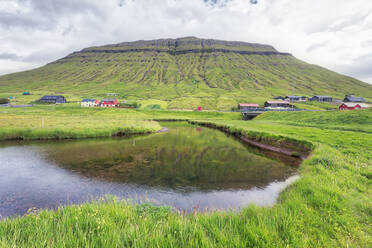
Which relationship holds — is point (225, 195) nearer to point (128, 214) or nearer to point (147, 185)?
point (147, 185)

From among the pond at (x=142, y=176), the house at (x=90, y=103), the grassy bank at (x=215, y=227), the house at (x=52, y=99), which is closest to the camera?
the grassy bank at (x=215, y=227)

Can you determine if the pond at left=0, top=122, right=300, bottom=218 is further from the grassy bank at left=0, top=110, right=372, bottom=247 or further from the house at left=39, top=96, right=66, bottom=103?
the house at left=39, top=96, right=66, bottom=103

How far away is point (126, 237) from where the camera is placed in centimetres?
435

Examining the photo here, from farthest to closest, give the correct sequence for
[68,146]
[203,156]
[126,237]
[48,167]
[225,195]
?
[68,146] → [203,156] → [48,167] → [225,195] → [126,237]

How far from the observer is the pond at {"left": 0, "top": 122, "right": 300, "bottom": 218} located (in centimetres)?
1211

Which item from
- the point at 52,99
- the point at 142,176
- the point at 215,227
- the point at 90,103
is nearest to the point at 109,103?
the point at 90,103

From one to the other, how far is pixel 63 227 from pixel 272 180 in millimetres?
15932

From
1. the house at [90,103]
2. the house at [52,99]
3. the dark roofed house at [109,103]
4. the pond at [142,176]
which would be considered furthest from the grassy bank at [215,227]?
the house at [52,99]

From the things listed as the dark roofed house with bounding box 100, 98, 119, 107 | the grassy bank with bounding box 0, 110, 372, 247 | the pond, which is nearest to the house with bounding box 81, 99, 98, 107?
the dark roofed house with bounding box 100, 98, 119, 107

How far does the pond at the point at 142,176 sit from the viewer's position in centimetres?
1211

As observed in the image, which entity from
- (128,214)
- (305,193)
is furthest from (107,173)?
(305,193)

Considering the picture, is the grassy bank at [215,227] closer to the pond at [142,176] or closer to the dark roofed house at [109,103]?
the pond at [142,176]

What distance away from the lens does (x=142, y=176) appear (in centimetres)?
1652

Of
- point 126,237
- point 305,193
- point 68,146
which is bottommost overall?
point 68,146
